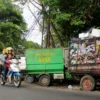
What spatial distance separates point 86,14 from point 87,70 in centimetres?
413

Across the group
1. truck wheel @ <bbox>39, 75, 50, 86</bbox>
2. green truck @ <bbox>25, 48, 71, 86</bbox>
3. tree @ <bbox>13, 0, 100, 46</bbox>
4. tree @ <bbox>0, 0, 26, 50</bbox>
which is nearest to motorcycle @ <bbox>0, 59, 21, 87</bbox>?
green truck @ <bbox>25, 48, 71, 86</bbox>

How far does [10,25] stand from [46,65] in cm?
2013

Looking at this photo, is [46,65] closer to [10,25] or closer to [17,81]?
[17,81]

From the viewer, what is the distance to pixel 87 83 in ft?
44.6

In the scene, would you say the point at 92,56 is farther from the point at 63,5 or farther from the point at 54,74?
the point at 63,5

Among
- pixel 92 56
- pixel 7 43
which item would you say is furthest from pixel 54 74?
pixel 7 43

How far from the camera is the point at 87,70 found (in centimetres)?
1359

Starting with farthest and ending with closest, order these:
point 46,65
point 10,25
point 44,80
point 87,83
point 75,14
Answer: point 10,25 → point 75,14 → point 46,65 → point 44,80 → point 87,83

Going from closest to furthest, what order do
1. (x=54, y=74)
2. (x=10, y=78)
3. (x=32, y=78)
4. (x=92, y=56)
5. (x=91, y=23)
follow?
(x=92, y=56) → (x=10, y=78) → (x=54, y=74) → (x=32, y=78) → (x=91, y=23)

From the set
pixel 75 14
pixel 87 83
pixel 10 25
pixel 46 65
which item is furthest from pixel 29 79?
pixel 10 25

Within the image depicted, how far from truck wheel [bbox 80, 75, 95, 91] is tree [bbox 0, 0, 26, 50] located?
21.5 m

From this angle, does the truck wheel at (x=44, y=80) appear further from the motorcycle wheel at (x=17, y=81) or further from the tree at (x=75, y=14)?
the tree at (x=75, y=14)

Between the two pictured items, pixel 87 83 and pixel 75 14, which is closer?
pixel 87 83

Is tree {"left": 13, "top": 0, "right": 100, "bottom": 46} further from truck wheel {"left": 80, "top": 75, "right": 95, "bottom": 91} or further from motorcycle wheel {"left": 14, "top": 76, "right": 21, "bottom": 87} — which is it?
motorcycle wheel {"left": 14, "top": 76, "right": 21, "bottom": 87}
